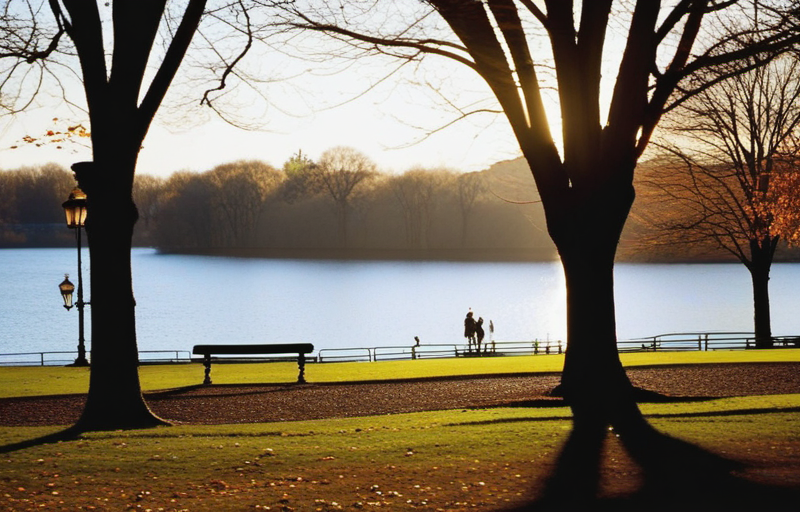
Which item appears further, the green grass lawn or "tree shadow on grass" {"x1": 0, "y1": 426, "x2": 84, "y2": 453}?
"tree shadow on grass" {"x1": 0, "y1": 426, "x2": 84, "y2": 453}

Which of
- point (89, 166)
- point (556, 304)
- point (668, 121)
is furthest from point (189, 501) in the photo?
point (556, 304)

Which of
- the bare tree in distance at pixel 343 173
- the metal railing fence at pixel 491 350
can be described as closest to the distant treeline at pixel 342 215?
the bare tree in distance at pixel 343 173

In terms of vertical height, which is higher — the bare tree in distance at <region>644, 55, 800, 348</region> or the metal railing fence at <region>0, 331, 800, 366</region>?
the bare tree in distance at <region>644, 55, 800, 348</region>

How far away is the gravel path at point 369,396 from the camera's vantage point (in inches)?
585

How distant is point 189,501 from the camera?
292 inches

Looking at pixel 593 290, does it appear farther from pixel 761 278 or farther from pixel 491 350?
pixel 491 350

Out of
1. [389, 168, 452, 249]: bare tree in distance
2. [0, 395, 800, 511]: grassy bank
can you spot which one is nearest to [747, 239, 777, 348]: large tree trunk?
[0, 395, 800, 511]: grassy bank

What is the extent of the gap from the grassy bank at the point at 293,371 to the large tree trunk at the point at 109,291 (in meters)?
6.55

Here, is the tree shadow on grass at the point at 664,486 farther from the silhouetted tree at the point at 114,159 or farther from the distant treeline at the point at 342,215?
the distant treeline at the point at 342,215

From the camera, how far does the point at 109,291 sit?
1188 cm

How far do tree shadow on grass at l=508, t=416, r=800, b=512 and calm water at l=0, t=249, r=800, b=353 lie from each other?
115ft

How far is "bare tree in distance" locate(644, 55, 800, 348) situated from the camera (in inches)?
1249

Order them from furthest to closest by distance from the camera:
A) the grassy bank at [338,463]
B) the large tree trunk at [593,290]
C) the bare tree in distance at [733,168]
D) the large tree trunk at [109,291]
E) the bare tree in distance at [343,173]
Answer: the bare tree in distance at [343,173], the bare tree in distance at [733,168], the large tree trunk at [593,290], the large tree trunk at [109,291], the grassy bank at [338,463]

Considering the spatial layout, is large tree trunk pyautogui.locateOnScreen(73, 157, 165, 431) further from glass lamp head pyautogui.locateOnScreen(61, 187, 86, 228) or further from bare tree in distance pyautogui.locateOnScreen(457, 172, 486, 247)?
bare tree in distance pyautogui.locateOnScreen(457, 172, 486, 247)
